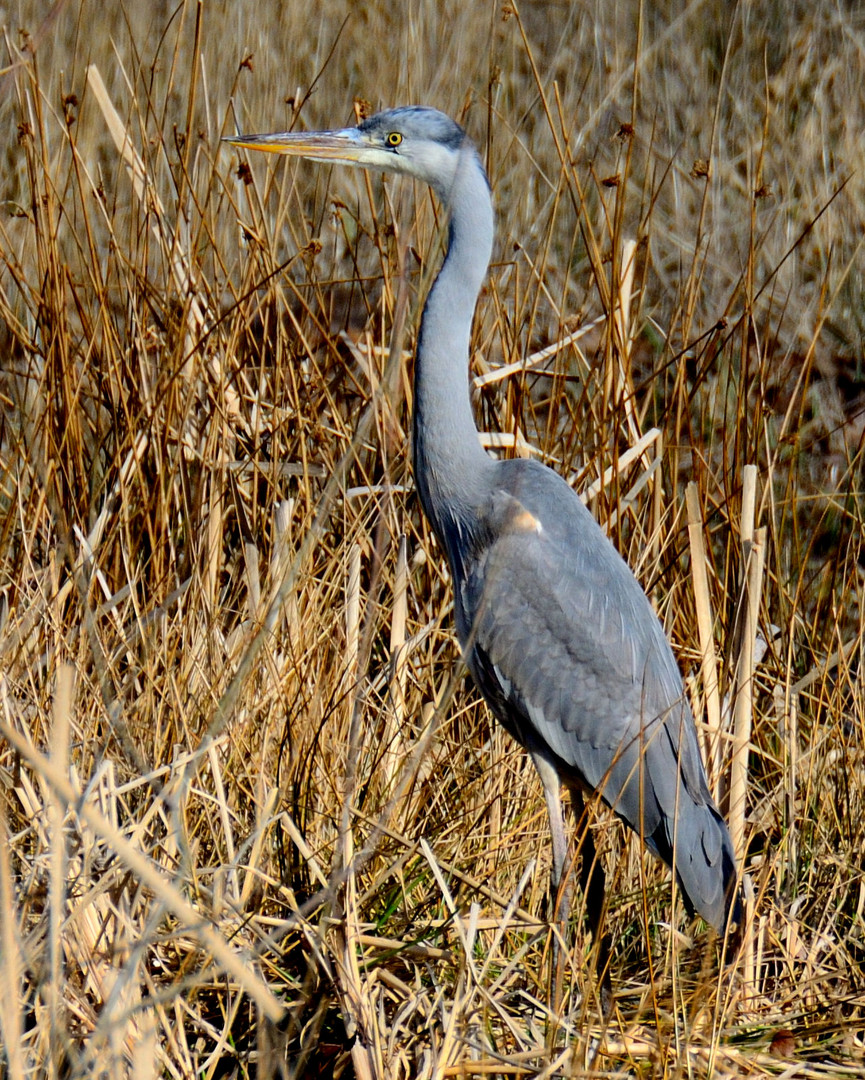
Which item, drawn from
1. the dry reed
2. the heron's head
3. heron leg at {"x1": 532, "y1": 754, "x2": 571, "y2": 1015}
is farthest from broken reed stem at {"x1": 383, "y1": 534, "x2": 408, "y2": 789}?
the heron's head

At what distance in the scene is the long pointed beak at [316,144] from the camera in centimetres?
266

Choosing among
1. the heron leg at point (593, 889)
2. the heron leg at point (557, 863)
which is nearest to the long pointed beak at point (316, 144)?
the heron leg at point (557, 863)

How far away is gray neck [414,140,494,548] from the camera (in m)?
2.61

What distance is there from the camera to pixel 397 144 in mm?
2744

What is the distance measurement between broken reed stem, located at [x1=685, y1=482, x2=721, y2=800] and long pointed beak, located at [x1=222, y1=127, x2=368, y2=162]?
106 cm

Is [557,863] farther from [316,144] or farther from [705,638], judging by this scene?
[316,144]

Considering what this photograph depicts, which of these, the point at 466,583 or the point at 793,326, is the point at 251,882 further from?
the point at 793,326

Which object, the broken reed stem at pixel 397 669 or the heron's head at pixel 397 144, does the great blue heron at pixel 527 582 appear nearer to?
the heron's head at pixel 397 144

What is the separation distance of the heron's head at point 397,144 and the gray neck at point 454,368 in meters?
0.07

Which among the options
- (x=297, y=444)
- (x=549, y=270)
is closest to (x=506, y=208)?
(x=549, y=270)

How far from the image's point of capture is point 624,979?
267 centimetres

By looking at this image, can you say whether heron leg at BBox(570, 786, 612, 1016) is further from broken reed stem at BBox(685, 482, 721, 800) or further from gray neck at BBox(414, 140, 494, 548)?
gray neck at BBox(414, 140, 494, 548)

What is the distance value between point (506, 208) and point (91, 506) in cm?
281

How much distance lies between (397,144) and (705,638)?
1301 millimetres
